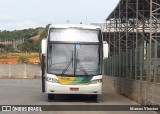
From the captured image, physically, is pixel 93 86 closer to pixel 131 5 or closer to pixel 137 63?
pixel 137 63

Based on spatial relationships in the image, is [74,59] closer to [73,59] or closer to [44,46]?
[73,59]

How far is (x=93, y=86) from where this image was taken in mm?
21578

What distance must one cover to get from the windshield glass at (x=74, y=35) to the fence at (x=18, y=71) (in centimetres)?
5217

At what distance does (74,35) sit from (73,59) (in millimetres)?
1186

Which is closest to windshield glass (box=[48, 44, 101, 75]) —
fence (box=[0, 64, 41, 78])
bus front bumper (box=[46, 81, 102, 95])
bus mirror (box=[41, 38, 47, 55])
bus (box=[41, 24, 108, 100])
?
bus (box=[41, 24, 108, 100])

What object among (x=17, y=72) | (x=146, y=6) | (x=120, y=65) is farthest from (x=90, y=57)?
(x=17, y=72)

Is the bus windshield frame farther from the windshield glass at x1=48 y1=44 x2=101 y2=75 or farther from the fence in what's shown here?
the fence

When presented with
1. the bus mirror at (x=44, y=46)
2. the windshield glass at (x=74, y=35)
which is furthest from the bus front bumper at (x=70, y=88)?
the windshield glass at (x=74, y=35)

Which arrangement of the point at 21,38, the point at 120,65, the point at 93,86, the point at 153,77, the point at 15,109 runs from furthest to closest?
the point at 21,38
the point at 120,65
the point at 93,86
the point at 153,77
the point at 15,109

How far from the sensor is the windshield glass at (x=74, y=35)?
22.1 metres

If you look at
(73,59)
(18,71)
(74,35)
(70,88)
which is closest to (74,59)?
(73,59)

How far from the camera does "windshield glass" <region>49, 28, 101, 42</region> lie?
2214cm

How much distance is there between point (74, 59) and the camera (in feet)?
71.8

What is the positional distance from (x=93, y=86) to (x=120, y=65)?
37.0 feet
